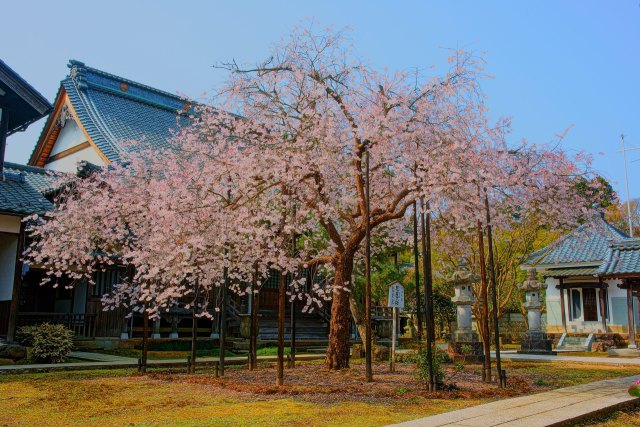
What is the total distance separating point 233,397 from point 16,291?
8.51 meters

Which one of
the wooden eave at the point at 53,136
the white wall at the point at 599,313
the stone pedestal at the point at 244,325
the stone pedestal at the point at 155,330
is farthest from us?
the white wall at the point at 599,313

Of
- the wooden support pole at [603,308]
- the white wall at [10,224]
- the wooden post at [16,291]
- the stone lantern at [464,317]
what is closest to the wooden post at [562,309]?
the wooden support pole at [603,308]

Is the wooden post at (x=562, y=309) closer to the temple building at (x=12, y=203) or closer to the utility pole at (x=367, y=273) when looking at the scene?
the utility pole at (x=367, y=273)

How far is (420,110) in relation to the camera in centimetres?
1112

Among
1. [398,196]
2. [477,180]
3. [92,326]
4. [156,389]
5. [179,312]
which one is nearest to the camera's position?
[156,389]

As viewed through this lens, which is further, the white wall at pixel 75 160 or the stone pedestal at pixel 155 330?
the white wall at pixel 75 160

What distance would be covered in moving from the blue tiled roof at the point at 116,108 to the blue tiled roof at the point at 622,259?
1916cm

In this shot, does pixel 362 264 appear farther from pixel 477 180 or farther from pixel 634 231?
pixel 634 231

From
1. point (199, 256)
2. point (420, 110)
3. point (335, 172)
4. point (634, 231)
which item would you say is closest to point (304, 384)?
point (199, 256)

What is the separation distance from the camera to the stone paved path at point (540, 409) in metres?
6.32

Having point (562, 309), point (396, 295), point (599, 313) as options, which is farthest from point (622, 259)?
point (396, 295)

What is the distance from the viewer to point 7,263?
14484mm

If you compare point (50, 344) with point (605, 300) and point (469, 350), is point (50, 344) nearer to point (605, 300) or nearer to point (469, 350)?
point (469, 350)

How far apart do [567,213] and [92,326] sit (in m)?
15.1
